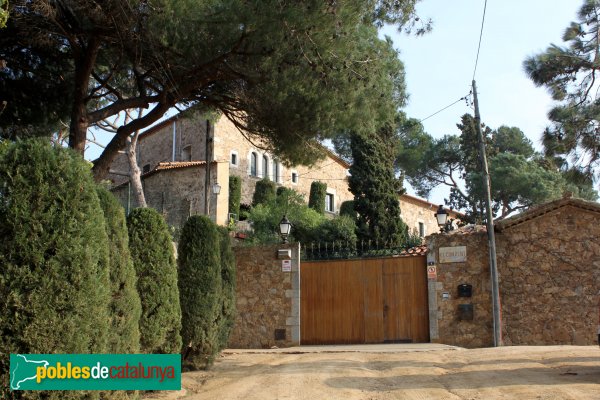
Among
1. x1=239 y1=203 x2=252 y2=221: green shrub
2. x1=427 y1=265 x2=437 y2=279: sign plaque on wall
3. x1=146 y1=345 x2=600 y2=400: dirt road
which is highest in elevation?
x1=239 y1=203 x2=252 y2=221: green shrub

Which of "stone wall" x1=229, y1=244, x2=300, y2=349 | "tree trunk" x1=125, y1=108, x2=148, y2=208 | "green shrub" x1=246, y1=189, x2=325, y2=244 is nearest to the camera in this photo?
"stone wall" x1=229, y1=244, x2=300, y2=349

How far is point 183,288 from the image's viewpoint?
897cm

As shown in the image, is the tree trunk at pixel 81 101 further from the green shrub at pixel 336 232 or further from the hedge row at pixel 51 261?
the green shrub at pixel 336 232

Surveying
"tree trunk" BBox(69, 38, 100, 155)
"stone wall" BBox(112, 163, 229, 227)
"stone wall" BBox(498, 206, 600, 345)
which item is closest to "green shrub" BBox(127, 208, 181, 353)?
"tree trunk" BBox(69, 38, 100, 155)

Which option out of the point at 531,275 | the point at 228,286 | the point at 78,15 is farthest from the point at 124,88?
the point at 531,275

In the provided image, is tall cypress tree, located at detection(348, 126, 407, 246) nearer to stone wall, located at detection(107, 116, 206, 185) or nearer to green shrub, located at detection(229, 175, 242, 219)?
green shrub, located at detection(229, 175, 242, 219)

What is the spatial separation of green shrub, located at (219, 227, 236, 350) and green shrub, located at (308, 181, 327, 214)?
22.9 meters

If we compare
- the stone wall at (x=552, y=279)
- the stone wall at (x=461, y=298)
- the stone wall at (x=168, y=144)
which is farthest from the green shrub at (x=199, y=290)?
the stone wall at (x=168, y=144)

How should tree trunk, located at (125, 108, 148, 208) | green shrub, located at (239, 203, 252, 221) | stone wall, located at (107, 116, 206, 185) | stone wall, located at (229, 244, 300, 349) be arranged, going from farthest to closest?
stone wall, located at (107, 116, 206, 185), green shrub, located at (239, 203, 252, 221), tree trunk, located at (125, 108, 148, 208), stone wall, located at (229, 244, 300, 349)

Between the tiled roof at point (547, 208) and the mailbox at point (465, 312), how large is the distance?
1827 mm

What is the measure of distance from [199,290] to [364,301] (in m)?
5.65

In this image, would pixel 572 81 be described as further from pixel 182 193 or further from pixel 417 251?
pixel 182 193

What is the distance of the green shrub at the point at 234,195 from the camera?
29422 millimetres

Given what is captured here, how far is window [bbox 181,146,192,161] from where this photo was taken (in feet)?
107
